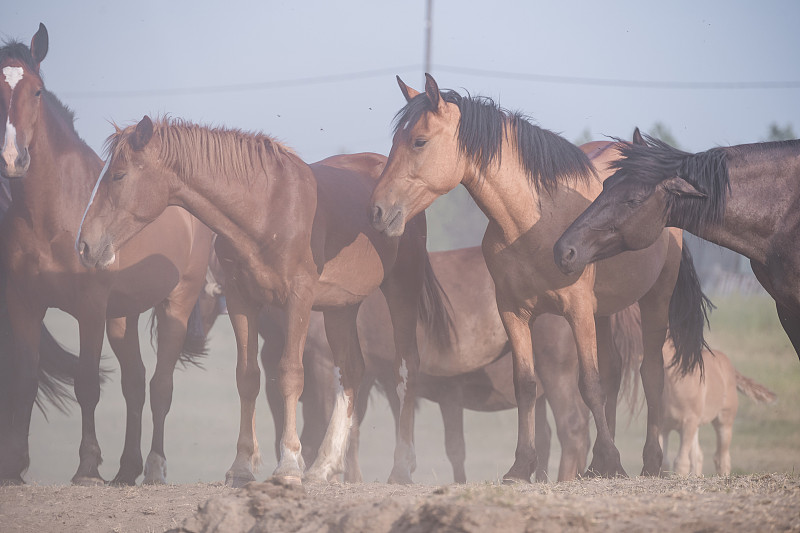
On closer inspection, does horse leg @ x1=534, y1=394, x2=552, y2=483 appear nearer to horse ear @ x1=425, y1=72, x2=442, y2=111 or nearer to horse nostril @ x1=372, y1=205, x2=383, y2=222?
horse nostril @ x1=372, y1=205, x2=383, y2=222

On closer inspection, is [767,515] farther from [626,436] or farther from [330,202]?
[626,436]

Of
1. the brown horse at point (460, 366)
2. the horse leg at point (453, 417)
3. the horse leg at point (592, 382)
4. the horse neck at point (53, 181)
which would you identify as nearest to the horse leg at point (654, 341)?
the brown horse at point (460, 366)

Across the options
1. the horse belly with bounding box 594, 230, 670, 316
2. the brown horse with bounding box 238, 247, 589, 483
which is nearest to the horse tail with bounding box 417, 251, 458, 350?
the brown horse with bounding box 238, 247, 589, 483

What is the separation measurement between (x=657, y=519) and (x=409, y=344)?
12.6 feet

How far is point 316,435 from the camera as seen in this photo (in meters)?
8.33

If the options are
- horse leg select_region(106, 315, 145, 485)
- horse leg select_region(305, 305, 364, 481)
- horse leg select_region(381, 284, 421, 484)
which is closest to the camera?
horse leg select_region(305, 305, 364, 481)

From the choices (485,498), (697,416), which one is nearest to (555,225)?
(485,498)

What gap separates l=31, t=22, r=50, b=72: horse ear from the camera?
22.6ft

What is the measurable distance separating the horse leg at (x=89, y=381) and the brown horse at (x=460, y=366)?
2258mm

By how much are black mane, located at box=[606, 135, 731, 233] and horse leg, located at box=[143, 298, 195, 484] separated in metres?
4.32

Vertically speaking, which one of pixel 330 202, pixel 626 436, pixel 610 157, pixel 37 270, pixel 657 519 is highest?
pixel 610 157

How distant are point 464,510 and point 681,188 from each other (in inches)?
103

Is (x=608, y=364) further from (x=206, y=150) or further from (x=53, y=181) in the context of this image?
(x=53, y=181)

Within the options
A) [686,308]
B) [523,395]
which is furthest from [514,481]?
[686,308]
